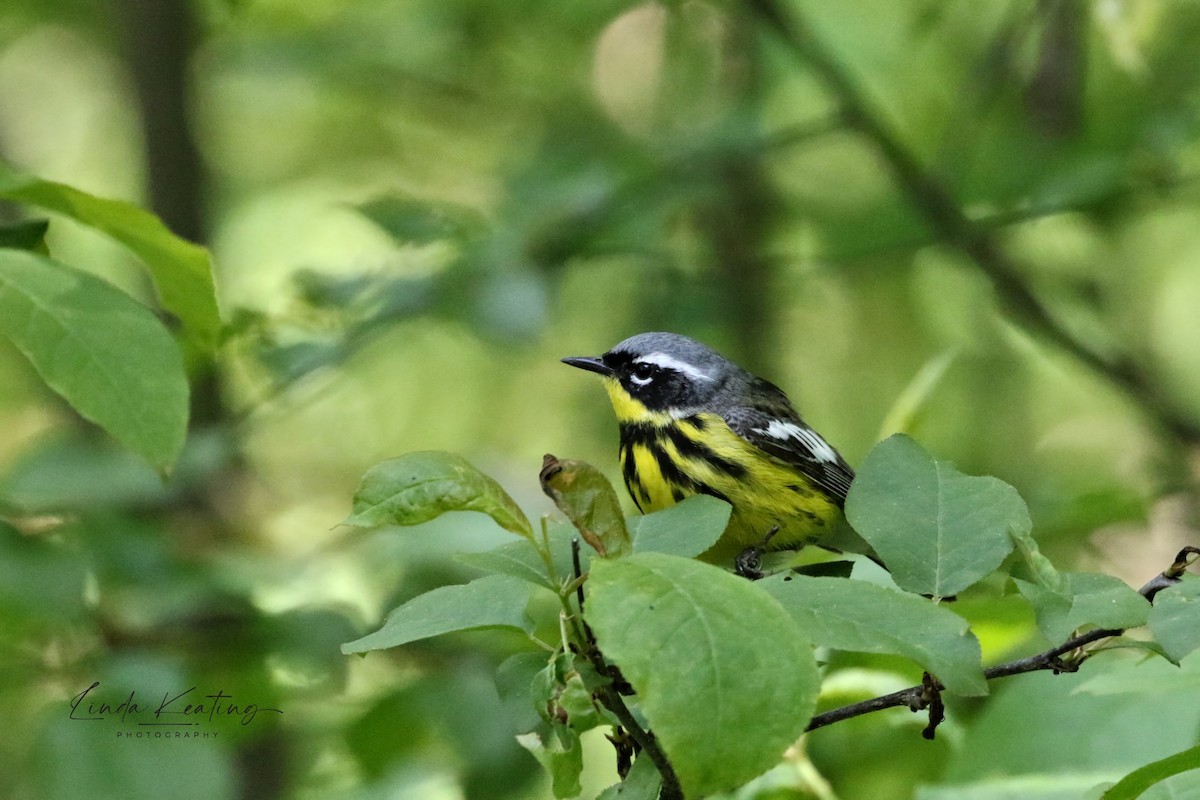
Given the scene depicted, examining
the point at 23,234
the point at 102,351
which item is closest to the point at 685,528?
the point at 102,351

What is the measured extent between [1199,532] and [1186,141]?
63.4 inches

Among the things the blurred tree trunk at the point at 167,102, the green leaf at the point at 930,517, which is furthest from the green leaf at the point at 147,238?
the blurred tree trunk at the point at 167,102

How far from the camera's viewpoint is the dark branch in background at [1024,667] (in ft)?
5.03

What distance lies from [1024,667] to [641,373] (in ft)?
8.94

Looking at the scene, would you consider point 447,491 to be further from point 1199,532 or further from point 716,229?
point 716,229

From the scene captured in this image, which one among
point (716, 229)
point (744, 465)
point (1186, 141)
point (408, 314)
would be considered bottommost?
point (408, 314)

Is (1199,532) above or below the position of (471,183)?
above

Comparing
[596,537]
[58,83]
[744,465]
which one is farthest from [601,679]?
[58,83]

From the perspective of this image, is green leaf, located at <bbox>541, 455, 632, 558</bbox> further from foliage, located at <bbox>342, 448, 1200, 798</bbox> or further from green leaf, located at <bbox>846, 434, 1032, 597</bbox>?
green leaf, located at <bbox>846, 434, 1032, 597</bbox>

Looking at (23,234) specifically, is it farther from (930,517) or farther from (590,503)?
(930,517)

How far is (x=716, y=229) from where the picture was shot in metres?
7.02

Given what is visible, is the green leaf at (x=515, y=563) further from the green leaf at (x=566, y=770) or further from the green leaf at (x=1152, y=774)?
the green leaf at (x=1152, y=774)

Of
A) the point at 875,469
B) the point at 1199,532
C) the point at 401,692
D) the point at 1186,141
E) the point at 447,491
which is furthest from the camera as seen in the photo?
the point at 1199,532

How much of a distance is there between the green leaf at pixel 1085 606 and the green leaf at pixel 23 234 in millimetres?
1680
